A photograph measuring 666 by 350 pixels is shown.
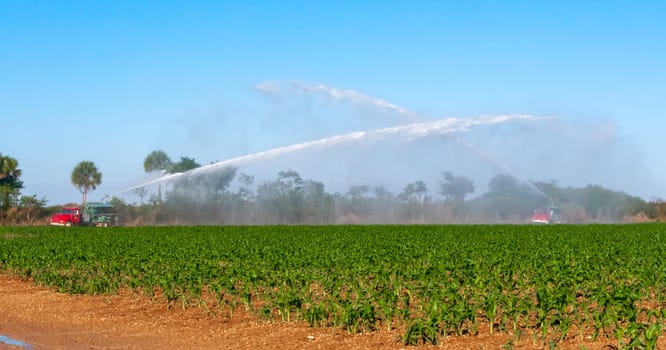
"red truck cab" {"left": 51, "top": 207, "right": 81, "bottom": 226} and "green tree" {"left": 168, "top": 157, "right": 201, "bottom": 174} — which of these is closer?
"red truck cab" {"left": 51, "top": 207, "right": 81, "bottom": 226}

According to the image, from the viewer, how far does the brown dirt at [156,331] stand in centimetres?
1349

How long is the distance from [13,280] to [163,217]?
52.4m

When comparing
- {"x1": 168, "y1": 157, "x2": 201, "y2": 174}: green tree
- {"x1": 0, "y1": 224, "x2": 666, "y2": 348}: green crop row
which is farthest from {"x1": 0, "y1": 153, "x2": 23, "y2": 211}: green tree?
{"x1": 0, "y1": 224, "x2": 666, "y2": 348}: green crop row

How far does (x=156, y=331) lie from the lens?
15961 mm

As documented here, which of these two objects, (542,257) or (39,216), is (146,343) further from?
(39,216)

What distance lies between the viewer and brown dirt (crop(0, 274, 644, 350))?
13.5 meters

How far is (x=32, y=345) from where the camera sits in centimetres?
1466

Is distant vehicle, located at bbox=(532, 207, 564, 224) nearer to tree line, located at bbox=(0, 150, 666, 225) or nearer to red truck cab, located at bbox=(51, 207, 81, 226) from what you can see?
tree line, located at bbox=(0, 150, 666, 225)

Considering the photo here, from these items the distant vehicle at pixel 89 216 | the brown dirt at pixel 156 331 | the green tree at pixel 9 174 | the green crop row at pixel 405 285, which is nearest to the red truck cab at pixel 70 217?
the distant vehicle at pixel 89 216

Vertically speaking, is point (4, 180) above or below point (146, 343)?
above

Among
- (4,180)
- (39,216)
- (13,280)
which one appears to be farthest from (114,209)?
(13,280)

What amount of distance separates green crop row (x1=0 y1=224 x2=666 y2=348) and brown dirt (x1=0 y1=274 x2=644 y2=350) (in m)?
0.33

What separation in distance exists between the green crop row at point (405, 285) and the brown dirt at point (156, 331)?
329 mm

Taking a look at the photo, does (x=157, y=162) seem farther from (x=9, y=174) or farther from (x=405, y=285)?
(x=405, y=285)
